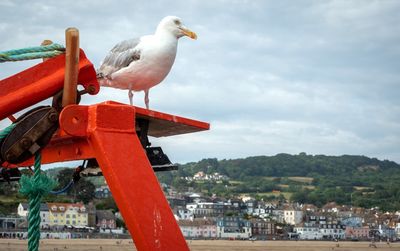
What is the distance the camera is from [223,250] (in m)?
75.4

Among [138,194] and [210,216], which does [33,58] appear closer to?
[138,194]

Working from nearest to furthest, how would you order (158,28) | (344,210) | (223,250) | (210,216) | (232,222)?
(158,28) < (223,250) < (232,222) < (210,216) < (344,210)

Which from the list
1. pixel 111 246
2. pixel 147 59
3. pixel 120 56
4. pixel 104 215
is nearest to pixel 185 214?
pixel 104 215

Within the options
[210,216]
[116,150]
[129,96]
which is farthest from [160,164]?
[210,216]

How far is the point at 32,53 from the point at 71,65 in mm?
228

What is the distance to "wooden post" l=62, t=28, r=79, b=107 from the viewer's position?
3.53 m

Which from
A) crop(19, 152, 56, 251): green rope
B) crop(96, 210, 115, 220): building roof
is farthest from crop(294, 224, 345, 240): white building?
crop(19, 152, 56, 251): green rope

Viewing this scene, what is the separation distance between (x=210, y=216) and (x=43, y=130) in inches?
5794

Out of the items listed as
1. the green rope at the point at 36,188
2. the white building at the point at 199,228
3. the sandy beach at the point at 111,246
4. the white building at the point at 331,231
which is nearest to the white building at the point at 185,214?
the white building at the point at 199,228

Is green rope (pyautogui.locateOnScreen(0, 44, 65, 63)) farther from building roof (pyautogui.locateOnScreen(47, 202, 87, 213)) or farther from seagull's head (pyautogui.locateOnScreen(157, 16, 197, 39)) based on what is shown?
building roof (pyautogui.locateOnScreen(47, 202, 87, 213))

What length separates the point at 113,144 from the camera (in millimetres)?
3564

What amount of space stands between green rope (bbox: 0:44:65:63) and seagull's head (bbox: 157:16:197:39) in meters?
1.60

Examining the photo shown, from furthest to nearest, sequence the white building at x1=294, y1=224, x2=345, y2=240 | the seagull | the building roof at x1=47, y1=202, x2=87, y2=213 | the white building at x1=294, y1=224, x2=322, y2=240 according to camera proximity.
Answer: the white building at x1=294, y1=224, x2=345, y2=240 < the white building at x1=294, y1=224, x2=322, y2=240 < the building roof at x1=47, y1=202, x2=87, y2=213 < the seagull

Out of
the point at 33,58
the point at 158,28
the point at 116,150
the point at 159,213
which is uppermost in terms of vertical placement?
the point at 158,28
